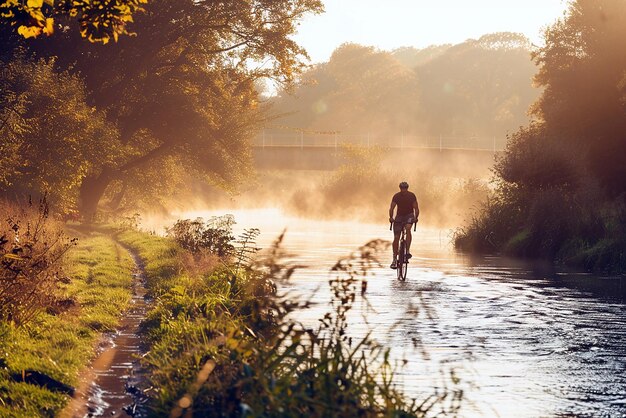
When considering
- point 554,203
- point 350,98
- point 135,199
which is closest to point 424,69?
point 350,98

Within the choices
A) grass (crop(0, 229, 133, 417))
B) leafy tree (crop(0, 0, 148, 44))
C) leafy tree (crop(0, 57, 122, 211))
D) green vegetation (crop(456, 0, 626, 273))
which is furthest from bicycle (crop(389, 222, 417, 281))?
leafy tree (crop(0, 57, 122, 211))

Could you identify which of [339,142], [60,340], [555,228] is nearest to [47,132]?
[555,228]

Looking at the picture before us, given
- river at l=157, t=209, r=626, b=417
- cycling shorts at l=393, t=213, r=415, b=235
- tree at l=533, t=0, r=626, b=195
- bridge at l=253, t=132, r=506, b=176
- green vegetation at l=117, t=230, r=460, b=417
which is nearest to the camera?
green vegetation at l=117, t=230, r=460, b=417

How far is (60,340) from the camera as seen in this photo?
1248 centimetres

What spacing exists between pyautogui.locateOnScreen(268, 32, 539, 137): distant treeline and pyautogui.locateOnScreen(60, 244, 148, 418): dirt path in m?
110

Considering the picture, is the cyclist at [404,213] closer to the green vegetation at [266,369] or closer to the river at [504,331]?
the river at [504,331]

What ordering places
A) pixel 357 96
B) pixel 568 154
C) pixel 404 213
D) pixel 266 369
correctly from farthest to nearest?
pixel 357 96 → pixel 568 154 → pixel 404 213 → pixel 266 369

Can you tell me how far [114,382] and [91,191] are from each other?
3729cm

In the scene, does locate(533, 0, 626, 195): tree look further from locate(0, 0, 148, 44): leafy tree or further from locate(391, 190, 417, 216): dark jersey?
locate(0, 0, 148, 44): leafy tree

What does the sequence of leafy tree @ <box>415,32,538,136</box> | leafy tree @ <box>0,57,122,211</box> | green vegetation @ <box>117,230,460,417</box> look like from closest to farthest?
1. green vegetation @ <box>117,230,460,417</box>
2. leafy tree @ <box>0,57,122,211</box>
3. leafy tree @ <box>415,32,538,136</box>

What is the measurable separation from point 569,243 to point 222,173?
62.7 feet

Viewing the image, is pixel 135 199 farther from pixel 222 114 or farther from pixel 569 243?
pixel 569 243

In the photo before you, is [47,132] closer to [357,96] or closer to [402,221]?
[402,221]

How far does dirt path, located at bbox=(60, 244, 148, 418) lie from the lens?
9477 mm
